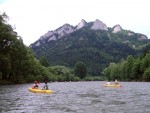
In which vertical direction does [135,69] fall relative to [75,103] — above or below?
above

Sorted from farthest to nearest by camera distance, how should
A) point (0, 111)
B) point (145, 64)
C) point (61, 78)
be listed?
point (61, 78), point (145, 64), point (0, 111)

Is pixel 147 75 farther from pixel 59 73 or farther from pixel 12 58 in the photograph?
pixel 12 58

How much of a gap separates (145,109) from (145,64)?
117 m

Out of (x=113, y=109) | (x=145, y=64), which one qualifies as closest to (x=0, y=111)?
(x=113, y=109)

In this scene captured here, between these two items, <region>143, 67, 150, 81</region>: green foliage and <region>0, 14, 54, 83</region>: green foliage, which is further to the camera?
<region>143, 67, 150, 81</region>: green foliage

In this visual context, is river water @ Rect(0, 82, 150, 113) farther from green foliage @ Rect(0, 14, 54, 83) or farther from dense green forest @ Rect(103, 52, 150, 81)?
dense green forest @ Rect(103, 52, 150, 81)

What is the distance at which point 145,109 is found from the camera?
1259 inches

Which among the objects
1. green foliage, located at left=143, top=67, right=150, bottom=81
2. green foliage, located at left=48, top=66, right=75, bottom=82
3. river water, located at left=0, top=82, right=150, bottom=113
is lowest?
river water, located at left=0, top=82, right=150, bottom=113

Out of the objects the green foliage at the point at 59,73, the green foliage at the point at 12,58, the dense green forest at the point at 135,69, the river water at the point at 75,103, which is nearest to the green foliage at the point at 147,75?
the dense green forest at the point at 135,69

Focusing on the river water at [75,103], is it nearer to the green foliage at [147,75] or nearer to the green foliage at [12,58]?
the green foliage at [12,58]

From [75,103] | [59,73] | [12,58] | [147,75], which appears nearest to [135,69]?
[147,75]

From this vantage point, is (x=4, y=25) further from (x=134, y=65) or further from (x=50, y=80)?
(x=134, y=65)

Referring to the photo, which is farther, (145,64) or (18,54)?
(145,64)

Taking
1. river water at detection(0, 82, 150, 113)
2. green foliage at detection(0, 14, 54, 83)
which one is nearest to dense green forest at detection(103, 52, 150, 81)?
green foliage at detection(0, 14, 54, 83)
